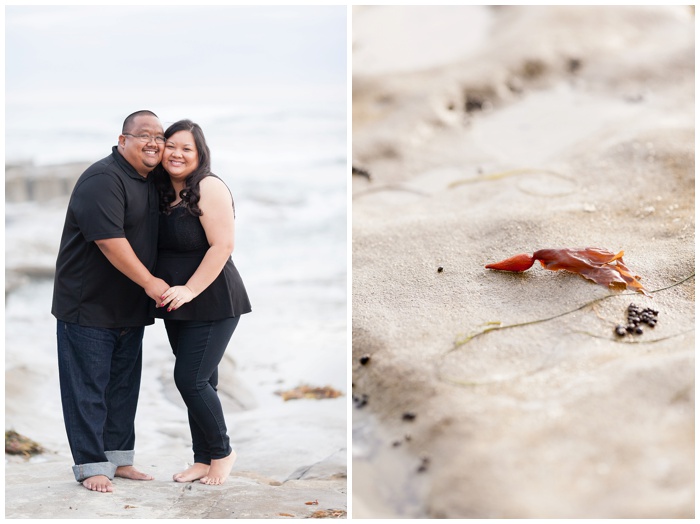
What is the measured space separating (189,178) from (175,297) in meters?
0.40

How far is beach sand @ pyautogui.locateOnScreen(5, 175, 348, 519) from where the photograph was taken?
242 cm

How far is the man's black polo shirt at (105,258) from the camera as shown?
244 cm

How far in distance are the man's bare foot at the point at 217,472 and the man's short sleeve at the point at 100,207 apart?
84 centimetres

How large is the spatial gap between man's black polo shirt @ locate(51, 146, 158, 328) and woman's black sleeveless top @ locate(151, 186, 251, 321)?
0.12ft

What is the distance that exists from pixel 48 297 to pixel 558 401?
10.5 ft

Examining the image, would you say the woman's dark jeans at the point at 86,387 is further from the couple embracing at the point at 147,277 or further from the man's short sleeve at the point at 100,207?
the man's short sleeve at the point at 100,207

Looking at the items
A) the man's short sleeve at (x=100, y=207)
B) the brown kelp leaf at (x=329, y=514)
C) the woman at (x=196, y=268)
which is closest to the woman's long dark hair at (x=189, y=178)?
the woman at (x=196, y=268)

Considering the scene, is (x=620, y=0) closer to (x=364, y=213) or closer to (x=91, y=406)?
(x=364, y=213)

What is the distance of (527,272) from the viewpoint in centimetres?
278

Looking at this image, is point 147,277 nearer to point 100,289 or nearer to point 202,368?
point 100,289

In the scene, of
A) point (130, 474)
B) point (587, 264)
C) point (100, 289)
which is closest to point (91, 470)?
point (130, 474)

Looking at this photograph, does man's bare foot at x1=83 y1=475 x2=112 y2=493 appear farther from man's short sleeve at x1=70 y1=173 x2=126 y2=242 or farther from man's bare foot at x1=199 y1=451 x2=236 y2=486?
man's short sleeve at x1=70 y1=173 x2=126 y2=242

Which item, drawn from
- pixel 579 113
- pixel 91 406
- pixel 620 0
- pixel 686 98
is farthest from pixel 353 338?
pixel 620 0

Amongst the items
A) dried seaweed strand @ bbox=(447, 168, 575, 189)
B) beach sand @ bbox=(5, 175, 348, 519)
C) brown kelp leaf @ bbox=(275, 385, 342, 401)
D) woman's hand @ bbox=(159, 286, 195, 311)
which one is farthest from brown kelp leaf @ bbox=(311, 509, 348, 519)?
dried seaweed strand @ bbox=(447, 168, 575, 189)
